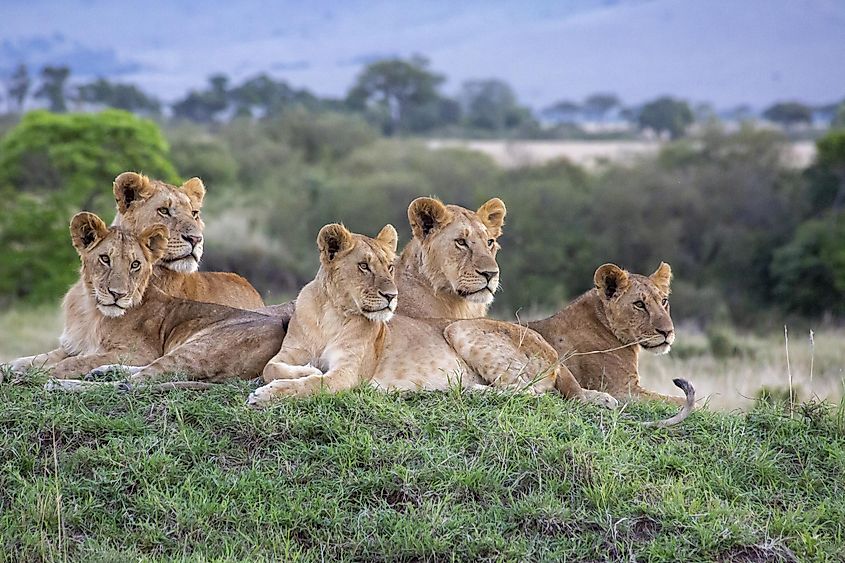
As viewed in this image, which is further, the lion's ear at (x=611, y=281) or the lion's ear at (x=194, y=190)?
the lion's ear at (x=194, y=190)

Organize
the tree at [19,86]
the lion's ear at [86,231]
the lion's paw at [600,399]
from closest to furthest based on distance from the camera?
the lion's paw at [600,399] → the lion's ear at [86,231] → the tree at [19,86]

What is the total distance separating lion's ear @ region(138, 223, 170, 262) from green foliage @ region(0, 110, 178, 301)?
1737 cm

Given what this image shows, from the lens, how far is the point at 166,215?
694 centimetres

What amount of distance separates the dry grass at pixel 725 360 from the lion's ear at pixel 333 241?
411cm

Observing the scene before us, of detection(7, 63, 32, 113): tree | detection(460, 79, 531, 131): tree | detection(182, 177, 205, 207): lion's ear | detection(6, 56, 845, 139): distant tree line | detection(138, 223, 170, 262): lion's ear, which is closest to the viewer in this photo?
detection(138, 223, 170, 262): lion's ear

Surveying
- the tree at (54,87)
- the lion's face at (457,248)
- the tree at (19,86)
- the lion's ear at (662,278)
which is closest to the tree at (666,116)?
the tree at (54,87)

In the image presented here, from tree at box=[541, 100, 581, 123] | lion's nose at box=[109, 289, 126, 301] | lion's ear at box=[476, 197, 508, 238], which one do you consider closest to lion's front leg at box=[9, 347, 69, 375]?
lion's nose at box=[109, 289, 126, 301]

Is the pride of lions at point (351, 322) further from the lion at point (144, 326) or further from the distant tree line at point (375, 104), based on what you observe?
the distant tree line at point (375, 104)

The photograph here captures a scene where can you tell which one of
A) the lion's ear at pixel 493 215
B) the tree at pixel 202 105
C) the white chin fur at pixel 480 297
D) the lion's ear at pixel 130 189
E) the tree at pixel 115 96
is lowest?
the tree at pixel 202 105

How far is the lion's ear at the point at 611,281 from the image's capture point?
21.6ft

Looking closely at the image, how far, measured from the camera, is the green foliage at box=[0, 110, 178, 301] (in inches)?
966

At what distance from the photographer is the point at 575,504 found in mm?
5141

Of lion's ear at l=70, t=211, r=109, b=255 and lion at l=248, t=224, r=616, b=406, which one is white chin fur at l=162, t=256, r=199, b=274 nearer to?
lion's ear at l=70, t=211, r=109, b=255

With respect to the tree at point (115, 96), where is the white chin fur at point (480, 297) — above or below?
above
